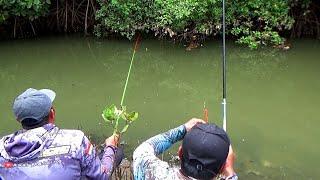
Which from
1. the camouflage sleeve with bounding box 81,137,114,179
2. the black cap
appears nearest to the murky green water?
the camouflage sleeve with bounding box 81,137,114,179

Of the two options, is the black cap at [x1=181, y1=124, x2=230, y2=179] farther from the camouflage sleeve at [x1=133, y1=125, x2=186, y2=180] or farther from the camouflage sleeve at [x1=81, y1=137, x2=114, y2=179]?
the camouflage sleeve at [x1=81, y1=137, x2=114, y2=179]

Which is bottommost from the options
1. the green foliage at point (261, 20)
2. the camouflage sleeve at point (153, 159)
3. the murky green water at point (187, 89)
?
the murky green water at point (187, 89)

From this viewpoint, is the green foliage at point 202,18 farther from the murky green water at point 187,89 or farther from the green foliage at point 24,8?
the green foliage at point 24,8

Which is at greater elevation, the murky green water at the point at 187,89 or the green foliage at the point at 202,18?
the green foliage at the point at 202,18

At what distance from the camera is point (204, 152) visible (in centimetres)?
196

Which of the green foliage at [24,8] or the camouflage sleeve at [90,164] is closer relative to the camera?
the camouflage sleeve at [90,164]

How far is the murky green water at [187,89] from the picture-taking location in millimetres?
5535

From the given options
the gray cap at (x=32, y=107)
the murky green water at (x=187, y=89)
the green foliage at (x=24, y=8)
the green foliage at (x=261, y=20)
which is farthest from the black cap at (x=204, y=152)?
the green foliage at (x=24, y=8)

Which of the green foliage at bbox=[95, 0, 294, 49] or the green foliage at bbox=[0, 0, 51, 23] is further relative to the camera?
the green foliage at bbox=[0, 0, 51, 23]

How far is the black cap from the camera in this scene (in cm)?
197

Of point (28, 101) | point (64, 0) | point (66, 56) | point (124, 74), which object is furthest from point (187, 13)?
point (28, 101)

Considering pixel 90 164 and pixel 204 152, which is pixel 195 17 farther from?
pixel 204 152

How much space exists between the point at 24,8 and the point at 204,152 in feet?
27.6

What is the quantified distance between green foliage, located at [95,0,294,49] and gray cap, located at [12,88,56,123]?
6236mm
